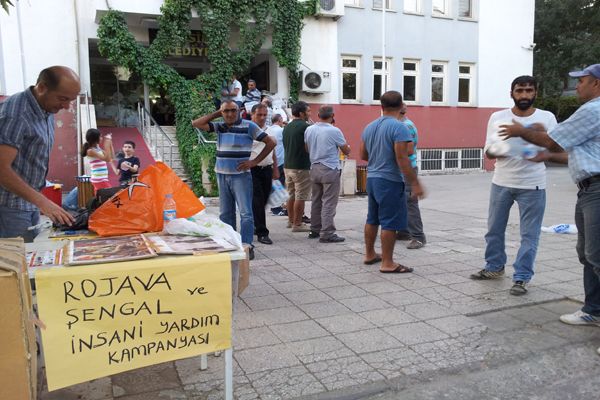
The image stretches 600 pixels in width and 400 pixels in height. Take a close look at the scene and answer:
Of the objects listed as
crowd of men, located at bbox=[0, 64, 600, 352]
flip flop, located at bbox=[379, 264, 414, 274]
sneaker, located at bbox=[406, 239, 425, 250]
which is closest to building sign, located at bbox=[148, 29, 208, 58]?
crowd of men, located at bbox=[0, 64, 600, 352]

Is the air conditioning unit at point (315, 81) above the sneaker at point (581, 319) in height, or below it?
above

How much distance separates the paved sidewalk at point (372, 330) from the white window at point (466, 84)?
542 inches

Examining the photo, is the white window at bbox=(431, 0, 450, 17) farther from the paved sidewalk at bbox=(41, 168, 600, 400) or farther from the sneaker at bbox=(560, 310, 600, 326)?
the sneaker at bbox=(560, 310, 600, 326)

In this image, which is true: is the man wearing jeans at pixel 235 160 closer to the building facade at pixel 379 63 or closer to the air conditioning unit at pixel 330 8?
the building facade at pixel 379 63

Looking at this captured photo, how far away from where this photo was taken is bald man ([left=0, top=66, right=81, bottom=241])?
2.92m


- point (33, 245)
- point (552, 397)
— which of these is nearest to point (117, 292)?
point (33, 245)

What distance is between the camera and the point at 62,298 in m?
2.38

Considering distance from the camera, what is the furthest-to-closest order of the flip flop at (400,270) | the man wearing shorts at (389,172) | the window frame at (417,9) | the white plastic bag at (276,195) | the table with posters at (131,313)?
the window frame at (417,9) → the white plastic bag at (276,195) → the flip flop at (400,270) → the man wearing shorts at (389,172) → the table with posters at (131,313)

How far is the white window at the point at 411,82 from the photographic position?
18.3 m

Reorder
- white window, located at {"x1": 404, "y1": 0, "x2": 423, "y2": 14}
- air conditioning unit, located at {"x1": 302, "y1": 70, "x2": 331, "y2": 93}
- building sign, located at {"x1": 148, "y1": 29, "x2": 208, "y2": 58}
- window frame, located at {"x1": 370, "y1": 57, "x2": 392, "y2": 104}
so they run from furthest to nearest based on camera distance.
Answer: white window, located at {"x1": 404, "y1": 0, "x2": 423, "y2": 14}, window frame, located at {"x1": 370, "y1": 57, "x2": 392, "y2": 104}, air conditioning unit, located at {"x1": 302, "y1": 70, "x2": 331, "y2": 93}, building sign, located at {"x1": 148, "y1": 29, "x2": 208, "y2": 58}

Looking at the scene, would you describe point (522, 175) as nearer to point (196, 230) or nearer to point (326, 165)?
point (326, 165)

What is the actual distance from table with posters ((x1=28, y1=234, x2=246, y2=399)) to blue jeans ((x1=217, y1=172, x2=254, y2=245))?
3021mm

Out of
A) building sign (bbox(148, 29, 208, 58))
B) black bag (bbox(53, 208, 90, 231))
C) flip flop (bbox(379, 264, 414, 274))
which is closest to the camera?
black bag (bbox(53, 208, 90, 231))

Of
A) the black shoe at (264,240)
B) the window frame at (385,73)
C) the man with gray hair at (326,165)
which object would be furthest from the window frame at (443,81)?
the black shoe at (264,240)
